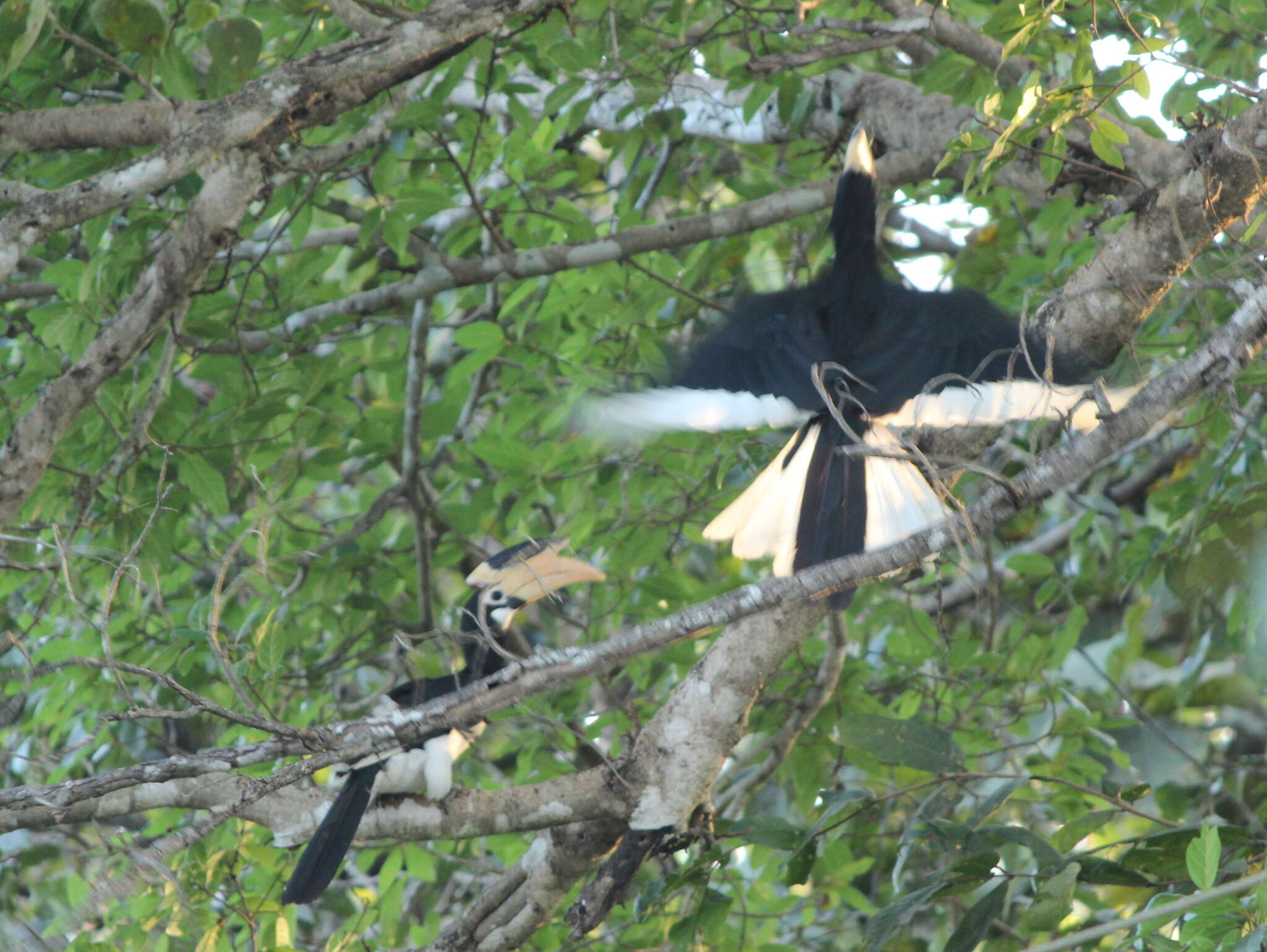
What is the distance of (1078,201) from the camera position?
2.48 metres

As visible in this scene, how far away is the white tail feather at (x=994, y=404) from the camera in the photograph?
6.61 feet

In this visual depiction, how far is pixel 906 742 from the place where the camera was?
2.08m

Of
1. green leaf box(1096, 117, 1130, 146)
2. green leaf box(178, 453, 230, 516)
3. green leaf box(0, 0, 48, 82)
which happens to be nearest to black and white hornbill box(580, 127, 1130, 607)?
green leaf box(1096, 117, 1130, 146)

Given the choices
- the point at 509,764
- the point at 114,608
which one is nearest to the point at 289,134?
the point at 114,608

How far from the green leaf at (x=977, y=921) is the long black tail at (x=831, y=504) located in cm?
63

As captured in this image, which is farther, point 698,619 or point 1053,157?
point 1053,157

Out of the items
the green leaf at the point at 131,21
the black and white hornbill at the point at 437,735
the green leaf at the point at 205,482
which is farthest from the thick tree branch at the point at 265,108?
the black and white hornbill at the point at 437,735

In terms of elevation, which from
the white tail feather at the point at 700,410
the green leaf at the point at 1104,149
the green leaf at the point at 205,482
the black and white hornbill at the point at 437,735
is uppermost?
the green leaf at the point at 1104,149

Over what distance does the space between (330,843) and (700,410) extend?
1.15 metres

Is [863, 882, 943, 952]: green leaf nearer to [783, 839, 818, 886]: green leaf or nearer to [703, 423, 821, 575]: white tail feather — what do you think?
[783, 839, 818, 886]: green leaf

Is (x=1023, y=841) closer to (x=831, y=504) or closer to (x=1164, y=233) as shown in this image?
(x=831, y=504)

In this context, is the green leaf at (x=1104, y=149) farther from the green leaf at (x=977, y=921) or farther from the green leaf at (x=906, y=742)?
the green leaf at (x=977, y=921)

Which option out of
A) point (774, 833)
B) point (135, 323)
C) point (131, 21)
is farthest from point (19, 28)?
point (774, 833)

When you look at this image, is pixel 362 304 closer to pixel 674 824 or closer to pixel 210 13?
pixel 210 13
